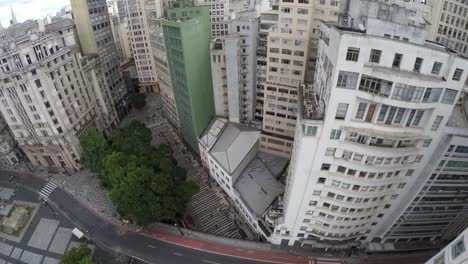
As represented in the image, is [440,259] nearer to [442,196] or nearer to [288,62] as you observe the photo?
[442,196]

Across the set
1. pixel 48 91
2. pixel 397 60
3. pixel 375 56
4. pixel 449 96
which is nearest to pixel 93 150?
pixel 48 91

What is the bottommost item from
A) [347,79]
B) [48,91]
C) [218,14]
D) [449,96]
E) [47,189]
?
[47,189]

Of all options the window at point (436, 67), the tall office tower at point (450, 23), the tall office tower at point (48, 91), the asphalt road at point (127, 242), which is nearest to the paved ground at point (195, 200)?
the asphalt road at point (127, 242)

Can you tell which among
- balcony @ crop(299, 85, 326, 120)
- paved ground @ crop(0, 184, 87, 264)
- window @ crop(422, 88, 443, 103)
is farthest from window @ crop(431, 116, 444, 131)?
paved ground @ crop(0, 184, 87, 264)

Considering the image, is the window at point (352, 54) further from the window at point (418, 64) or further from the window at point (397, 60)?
the window at point (418, 64)

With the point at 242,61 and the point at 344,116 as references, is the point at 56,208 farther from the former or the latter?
the point at 344,116

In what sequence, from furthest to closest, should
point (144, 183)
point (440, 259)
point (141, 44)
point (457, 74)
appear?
point (141, 44), point (144, 183), point (457, 74), point (440, 259)

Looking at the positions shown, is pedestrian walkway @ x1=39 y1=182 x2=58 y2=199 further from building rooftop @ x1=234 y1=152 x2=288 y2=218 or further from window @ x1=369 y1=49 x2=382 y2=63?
window @ x1=369 y1=49 x2=382 y2=63
